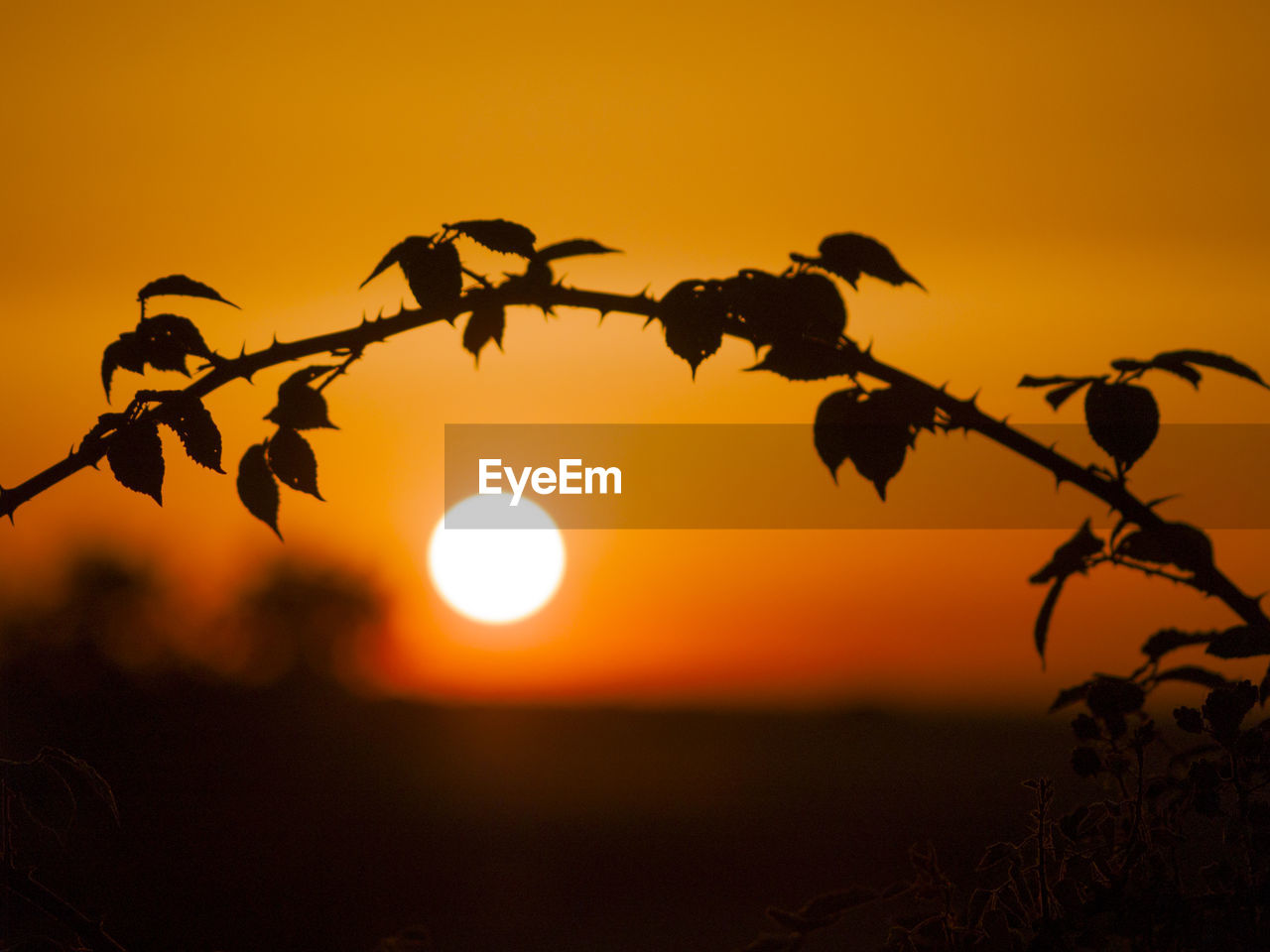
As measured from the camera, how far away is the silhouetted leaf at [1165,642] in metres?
1.18

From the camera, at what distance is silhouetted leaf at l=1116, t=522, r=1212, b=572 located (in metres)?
1.02

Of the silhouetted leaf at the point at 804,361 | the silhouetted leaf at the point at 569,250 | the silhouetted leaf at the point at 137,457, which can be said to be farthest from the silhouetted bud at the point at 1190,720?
the silhouetted leaf at the point at 137,457

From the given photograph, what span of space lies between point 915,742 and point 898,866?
28.0m

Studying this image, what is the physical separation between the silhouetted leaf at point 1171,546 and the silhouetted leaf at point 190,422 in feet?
3.10

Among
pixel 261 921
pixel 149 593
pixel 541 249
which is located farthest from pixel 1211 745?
pixel 149 593

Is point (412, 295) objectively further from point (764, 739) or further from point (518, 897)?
point (764, 739)

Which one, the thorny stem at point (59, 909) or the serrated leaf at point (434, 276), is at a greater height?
the serrated leaf at point (434, 276)

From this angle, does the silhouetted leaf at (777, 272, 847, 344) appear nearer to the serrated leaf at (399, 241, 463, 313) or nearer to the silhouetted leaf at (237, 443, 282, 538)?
the serrated leaf at (399, 241, 463, 313)

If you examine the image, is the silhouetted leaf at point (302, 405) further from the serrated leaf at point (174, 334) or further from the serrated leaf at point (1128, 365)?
the serrated leaf at point (1128, 365)

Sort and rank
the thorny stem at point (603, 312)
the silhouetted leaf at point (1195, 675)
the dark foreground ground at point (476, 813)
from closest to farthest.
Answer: the thorny stem at point (603, 312)
the silhouetted leaf at point (1195, 675)
the dark foreground ground at point (476, 813)

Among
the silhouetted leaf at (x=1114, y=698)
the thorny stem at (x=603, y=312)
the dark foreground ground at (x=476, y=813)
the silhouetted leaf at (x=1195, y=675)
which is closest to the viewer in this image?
the thorny stem at (x=603, y=312)

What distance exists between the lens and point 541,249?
1.07 metres

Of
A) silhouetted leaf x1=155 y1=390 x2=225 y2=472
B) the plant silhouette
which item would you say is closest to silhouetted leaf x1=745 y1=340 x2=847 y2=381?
the plant silhouette

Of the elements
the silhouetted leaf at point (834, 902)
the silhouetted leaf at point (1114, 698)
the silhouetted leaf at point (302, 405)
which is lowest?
the silhouetted leaf at point (834, 902)
